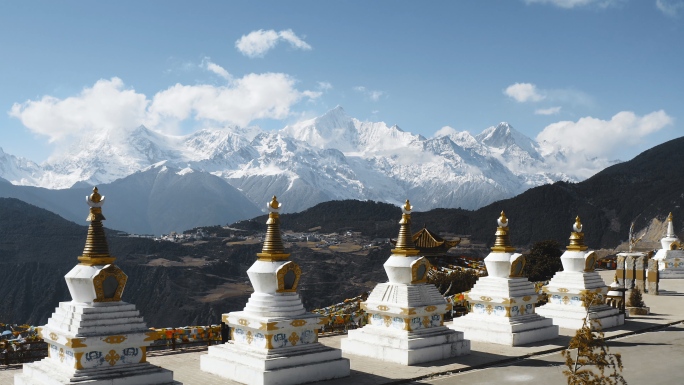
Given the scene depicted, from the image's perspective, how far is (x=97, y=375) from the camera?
40.6ft

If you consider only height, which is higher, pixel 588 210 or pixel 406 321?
pixel 588 210

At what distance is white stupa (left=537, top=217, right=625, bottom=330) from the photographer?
23.5 meters

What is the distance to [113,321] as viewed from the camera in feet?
41.8

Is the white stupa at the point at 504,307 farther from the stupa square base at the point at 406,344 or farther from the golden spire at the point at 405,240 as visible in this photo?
the golden spire at the point at 405,240

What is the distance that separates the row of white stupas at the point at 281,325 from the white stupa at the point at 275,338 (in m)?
0.02

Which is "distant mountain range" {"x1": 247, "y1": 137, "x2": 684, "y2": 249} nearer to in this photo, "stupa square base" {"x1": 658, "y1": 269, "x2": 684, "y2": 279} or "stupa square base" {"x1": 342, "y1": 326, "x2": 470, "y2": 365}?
"stupa square base" {"x1": 658, "y1": 269, "x2": 684, "y2": 279}

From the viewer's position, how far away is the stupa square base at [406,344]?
17.3 m

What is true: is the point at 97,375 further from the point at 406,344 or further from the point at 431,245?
the point at 431,245

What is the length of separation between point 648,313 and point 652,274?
7.65 metres

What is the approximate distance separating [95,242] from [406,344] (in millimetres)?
8100

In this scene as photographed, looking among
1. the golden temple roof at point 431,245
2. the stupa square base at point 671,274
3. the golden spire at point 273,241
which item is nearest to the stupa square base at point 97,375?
the golden spire at point 273,241

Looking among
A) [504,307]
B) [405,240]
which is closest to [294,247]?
[504,307]

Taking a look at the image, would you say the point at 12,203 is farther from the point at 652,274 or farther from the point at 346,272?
the point at 652,274

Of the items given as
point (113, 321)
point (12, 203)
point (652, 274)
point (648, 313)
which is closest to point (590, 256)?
point (648, 313)
